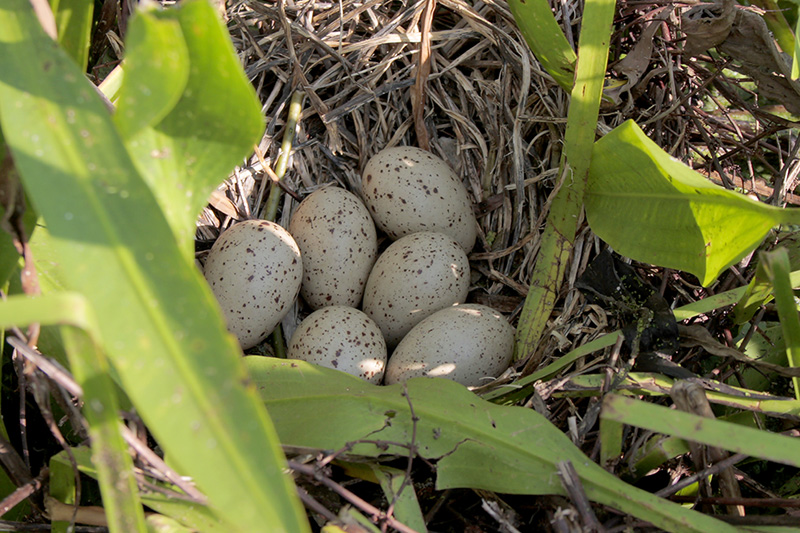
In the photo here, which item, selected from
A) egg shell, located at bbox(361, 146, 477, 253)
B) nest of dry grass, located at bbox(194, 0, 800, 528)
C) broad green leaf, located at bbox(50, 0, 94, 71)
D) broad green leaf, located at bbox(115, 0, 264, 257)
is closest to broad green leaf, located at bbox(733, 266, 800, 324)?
nest of dry grass, located at bbox(194, 0, 800, 528)

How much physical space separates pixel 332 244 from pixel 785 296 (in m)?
0.84

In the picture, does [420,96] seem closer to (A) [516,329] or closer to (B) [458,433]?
(A) [516,329]

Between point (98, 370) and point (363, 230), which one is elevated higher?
point (98, 370)

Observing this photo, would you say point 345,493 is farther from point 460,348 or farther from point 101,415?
point 460,348

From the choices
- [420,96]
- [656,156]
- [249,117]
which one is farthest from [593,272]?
[249,117]

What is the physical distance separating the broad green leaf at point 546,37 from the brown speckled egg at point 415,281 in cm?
41

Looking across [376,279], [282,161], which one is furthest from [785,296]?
[282,161]

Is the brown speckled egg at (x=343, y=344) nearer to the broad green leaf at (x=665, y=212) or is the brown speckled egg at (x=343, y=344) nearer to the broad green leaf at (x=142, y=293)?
the broad green leaf at (x=665, y=212)

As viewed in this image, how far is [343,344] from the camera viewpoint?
1.14 metres

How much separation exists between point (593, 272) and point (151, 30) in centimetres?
85

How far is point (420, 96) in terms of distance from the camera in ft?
4.53

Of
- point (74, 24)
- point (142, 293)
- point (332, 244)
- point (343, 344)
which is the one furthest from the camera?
point (332, 244)

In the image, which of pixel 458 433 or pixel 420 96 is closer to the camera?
pixel 458 433

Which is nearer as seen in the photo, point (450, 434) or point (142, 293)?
point (142, 293)
